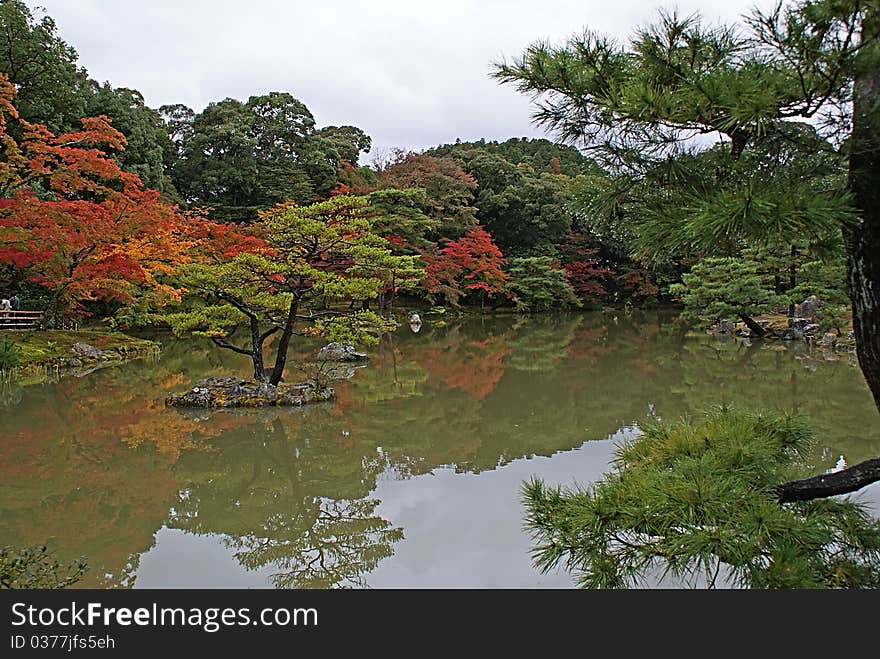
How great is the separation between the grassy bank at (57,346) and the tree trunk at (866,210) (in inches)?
347

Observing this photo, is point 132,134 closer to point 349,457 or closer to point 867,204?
point 349,457

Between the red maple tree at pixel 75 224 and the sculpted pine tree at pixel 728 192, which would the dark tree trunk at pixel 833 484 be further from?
the red maple tree at pixel 75 224

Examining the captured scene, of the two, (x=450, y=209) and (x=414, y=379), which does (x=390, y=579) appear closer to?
(x=414, y=379)

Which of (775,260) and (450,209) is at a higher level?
(450,209)

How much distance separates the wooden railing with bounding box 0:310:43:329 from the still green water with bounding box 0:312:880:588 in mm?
2456

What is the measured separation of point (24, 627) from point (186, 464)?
307cm

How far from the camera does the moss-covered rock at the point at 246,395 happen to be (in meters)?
6.23

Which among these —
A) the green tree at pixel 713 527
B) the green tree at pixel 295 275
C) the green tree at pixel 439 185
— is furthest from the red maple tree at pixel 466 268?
the green tree at pixel 713 527

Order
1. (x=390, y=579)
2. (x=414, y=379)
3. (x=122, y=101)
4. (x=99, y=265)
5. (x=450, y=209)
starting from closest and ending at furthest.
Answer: (x=390, y=579) → (x=414, y=379) → (x=99, y=265) → (x=122, y=101) → (x=450, y=209)

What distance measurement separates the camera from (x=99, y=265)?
930 centimetres

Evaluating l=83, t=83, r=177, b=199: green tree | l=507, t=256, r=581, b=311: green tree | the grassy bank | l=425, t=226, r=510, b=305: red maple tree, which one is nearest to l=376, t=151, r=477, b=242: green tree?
l=425, t=226, r=510, b=305: red maple tree

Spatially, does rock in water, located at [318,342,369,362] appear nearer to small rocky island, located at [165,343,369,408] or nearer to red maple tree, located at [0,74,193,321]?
red maple tree, located at [0,74,193,321]

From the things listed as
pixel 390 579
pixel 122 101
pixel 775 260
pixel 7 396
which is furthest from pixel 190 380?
pixel 775 260

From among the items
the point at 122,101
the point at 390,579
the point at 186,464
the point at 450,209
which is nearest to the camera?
the point at 390,579
